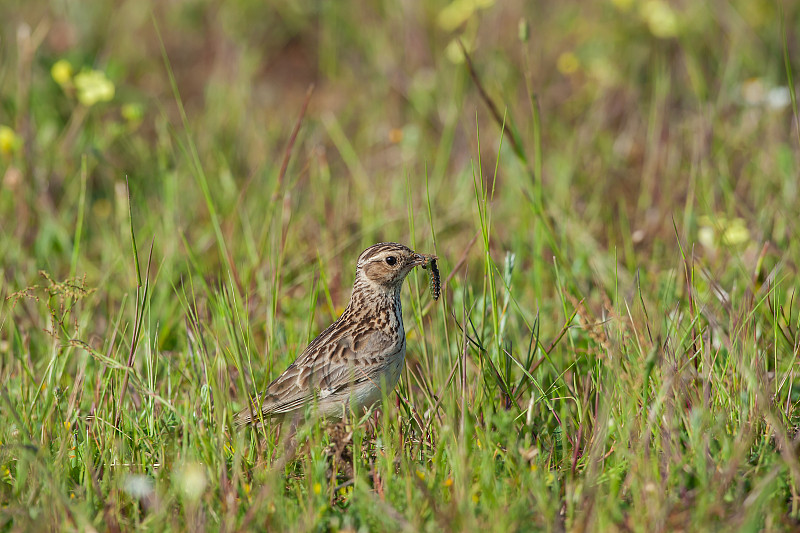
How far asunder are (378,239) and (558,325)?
153 centimetres

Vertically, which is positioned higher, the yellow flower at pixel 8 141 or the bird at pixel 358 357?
the yellow flower at pixel 8 141

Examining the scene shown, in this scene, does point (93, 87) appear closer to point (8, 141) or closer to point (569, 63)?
point (8, 141)

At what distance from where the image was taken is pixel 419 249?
6.21 m

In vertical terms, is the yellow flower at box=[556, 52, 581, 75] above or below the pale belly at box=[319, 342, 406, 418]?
above

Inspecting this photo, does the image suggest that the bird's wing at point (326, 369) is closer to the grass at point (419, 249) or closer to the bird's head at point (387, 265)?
the grass at point (419, 249)


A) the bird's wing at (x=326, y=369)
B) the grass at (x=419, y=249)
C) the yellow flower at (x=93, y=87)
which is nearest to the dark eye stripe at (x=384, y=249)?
the grass at (x=419, y=249)

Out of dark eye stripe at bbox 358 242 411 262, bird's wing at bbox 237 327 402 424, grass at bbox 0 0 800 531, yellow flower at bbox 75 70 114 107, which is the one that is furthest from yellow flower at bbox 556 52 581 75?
bird's wing at bbox 237 327 402 424

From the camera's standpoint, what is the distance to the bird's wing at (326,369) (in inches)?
180

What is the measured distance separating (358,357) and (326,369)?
7.2 inches

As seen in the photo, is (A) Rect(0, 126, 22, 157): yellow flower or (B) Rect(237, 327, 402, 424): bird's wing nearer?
(B) Rect(237, 327, 402, 424): bird's wing

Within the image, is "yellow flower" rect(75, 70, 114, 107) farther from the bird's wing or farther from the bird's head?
the bird's wing

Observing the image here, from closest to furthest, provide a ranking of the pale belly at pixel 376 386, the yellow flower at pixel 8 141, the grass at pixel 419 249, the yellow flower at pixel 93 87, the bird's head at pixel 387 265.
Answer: the grass at pixel 419 249 → the pale belly at pixel 376 386 → the bird's head at pixel 387 265 → the yellow flower at pixel 93 87 → the yellow flower at pixel 8 141

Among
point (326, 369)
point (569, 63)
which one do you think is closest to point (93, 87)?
point (326, 369)

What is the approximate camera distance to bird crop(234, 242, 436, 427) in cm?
453
